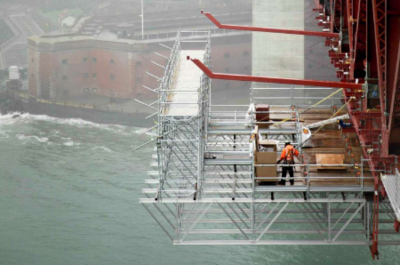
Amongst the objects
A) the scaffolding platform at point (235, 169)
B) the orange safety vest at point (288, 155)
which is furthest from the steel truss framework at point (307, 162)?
the orange safety vest at point (288, 155)

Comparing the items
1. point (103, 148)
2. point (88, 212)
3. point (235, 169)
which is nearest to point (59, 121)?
point (103, 148)

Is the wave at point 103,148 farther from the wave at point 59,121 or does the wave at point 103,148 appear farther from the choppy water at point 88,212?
the wave at point 59,121

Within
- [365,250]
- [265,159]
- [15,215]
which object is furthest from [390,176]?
[15,215]

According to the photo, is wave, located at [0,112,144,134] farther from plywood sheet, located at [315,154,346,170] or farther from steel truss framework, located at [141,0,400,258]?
plywood sheet, located at [315,154,346,170]

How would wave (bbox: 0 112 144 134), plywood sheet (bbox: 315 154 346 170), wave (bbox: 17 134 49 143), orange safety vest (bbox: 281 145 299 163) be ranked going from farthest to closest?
wave (bbox: 0 112 144 134)
wave (bbox: 17 134 49 143)
plywood sheet (bbox: 315 154 346 170)
orange safety vest (bbox: 281 145 299 163)

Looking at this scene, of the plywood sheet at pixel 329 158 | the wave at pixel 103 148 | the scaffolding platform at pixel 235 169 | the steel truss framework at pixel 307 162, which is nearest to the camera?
the steel truss framework at pixel 307 162

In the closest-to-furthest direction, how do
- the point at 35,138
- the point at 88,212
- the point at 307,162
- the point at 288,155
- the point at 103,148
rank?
the point at 307,162 → the point at 288,155 → the point at 88,212 → the point at 103,148 → the point at 35,138

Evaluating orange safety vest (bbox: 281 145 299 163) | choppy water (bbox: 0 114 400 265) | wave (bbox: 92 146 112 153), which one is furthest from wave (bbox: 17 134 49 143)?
orange safety vest (bbox: 281 145 299 163)

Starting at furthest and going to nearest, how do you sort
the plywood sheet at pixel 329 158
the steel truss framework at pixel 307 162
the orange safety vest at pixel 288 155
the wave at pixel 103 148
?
the wave at pixel 103 148, the plywood sheet at pixel 329 158, the orange safety vest at pixel 288 155, the steel truss framework at pixel 307 162

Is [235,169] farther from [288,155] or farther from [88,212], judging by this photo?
[88,212]
